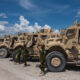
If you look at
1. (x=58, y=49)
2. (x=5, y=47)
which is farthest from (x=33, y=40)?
(x=5, y=47)

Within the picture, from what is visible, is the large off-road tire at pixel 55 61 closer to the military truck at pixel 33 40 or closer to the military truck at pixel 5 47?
the military truck at pixel 33 40

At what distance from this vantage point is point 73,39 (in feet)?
25.0

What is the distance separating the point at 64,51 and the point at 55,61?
2.17 ft

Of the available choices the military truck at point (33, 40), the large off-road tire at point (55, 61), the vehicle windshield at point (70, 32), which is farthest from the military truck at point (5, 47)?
the vehicle windshield at point (70, 32)

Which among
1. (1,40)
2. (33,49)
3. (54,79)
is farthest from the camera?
(1,40)

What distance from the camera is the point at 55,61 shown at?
25.1 feet

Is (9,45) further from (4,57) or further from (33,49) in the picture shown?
(33,49)

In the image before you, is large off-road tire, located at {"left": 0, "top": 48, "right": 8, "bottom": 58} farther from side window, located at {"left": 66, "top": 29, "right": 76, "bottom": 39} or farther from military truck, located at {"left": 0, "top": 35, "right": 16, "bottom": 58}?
side window, located at {"left": 66, "top": 29, "right": 76, "bottom": 39}

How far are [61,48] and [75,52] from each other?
70cm

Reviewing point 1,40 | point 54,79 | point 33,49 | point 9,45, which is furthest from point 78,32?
point 1,40

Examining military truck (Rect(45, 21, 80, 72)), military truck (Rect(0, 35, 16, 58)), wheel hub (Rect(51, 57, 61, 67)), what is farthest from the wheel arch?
military truck (Rect(0, 35, 16, 58))

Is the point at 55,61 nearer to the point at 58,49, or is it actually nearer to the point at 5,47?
the point at 58,49

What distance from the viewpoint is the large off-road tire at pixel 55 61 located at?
7586 millimetres

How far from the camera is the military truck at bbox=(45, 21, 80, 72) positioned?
7.55 metres
